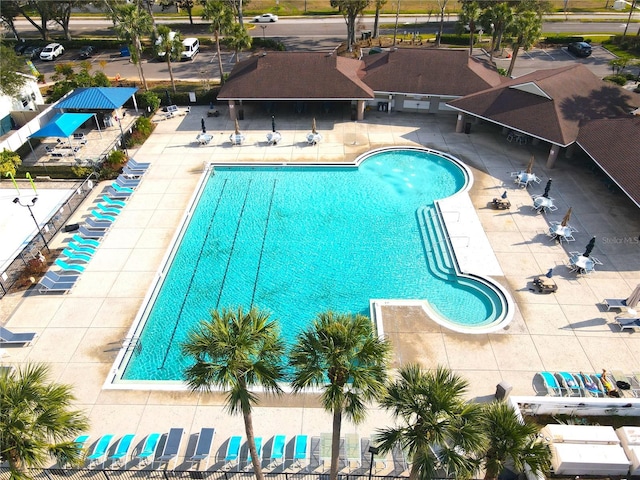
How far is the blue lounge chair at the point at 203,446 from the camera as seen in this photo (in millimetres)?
15336

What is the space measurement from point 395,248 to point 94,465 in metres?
16.9

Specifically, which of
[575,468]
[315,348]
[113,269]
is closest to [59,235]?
[113,269]

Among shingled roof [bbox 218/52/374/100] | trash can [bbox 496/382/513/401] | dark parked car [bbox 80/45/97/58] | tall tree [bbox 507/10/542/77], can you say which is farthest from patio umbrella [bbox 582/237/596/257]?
dark parked car [bbox 80/45/97/58]

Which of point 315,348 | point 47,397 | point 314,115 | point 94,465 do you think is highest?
point 315,348

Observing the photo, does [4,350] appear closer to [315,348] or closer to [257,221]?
[257,221]

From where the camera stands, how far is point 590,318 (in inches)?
817

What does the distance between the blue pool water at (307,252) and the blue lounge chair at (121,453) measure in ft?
10.7

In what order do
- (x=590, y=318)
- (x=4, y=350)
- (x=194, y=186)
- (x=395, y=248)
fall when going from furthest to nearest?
(x=194, y=186)
(x=395, y=248)
(x=590, y=318)
(x=4, y=350)

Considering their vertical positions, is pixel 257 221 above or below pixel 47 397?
below

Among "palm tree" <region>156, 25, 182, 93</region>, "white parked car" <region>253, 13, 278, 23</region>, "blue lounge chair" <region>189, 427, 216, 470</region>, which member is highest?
"palm tree" <region>156, 25, 182, 93</region>

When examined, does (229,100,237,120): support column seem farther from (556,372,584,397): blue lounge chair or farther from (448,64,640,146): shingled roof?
(556,372,584,397): blue lounge chair

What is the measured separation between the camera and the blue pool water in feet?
70.7

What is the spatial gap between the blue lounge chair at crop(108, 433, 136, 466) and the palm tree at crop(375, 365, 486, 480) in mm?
9343

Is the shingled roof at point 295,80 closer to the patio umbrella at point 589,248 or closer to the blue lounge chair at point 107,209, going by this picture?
the blue lounge chair at point 107,209
